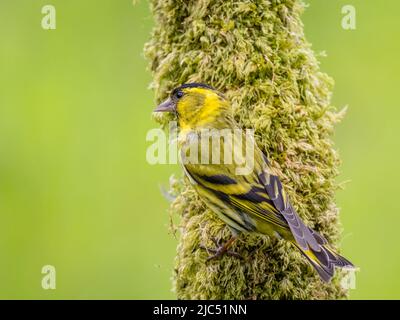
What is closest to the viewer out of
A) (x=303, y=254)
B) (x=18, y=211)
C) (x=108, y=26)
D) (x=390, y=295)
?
(x=303, y=254)

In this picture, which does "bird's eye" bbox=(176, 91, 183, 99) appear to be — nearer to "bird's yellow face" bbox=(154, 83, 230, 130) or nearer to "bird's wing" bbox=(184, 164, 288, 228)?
"bird's yellow face" bbox=(154, 83, 230, 130)

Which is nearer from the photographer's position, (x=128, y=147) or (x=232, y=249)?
(x=232, y=249)

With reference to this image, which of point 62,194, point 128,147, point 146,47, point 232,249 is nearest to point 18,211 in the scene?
point 62,194

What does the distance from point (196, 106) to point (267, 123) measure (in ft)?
2.11

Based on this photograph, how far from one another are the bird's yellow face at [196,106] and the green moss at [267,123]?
0.09 meters

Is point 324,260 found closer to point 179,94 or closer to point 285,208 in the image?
point 285,208

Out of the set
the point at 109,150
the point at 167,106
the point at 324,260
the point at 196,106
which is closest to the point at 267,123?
the point at 196,106

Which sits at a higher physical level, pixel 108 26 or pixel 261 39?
pixel 108 26

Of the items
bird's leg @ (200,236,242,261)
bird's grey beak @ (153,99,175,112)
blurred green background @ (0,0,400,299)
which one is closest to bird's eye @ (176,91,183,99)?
bird's grey beak @ (153,99,175,112)

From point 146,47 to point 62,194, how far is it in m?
3.11

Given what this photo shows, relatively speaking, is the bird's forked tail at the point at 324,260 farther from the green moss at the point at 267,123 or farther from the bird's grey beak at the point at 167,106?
the bird's grey beak at the point at 167,106

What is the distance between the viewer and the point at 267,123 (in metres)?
4.93

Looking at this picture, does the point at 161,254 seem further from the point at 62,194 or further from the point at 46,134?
the point at 46,134

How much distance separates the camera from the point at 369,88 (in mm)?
8781
